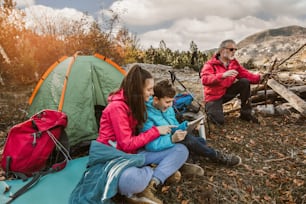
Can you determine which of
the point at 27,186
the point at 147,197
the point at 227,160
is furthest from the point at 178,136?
the point at 27,186

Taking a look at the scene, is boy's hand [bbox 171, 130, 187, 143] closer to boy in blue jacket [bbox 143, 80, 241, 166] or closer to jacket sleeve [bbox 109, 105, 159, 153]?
boy in blue jacket [bbox 143, 80, 241, 166]

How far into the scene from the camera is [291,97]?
15.6ft

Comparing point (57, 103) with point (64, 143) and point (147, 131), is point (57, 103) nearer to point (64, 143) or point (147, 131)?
point (64, 143)

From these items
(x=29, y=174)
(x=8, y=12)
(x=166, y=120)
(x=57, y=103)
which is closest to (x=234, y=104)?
(x=166, y=120)

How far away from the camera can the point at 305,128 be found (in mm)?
4410

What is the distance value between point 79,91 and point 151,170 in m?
2.14

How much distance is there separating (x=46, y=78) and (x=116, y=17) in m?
6.74

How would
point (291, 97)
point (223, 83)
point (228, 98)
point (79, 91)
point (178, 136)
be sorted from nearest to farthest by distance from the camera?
1. point (178, 136)
2. point (79, 91)
3. point (223, 83)
4. point (291, 97)
5. point (228, 98)

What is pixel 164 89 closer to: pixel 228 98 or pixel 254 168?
pixel 254 168

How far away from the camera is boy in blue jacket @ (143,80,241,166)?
2.65 metres

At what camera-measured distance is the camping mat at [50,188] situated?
274 cm

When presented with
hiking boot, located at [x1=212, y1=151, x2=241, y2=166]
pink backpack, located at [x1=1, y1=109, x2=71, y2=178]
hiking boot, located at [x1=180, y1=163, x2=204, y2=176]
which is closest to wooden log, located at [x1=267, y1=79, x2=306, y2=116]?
hiking boot, located at [x1=212, y1=151, x2=241, y2=166]

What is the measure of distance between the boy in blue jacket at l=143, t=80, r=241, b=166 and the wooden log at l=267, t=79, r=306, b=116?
82.3 inches

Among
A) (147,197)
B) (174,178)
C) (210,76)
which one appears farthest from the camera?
(210,76)
